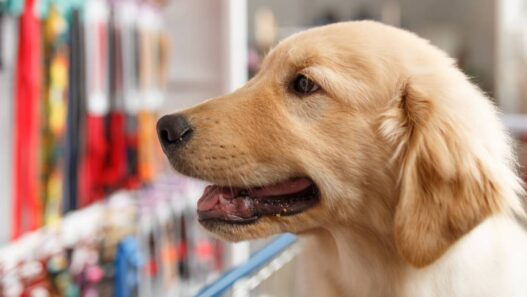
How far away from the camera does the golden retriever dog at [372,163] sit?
98 cm

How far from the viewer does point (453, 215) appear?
37.8 inches

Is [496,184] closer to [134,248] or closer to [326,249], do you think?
[326,249]

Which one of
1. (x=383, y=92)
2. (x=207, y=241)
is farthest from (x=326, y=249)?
(x=207, y=241)

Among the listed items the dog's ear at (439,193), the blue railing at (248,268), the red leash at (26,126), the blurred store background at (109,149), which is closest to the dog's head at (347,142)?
the dog's ear at (439,193)

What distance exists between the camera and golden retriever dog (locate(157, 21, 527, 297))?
0.98 metres

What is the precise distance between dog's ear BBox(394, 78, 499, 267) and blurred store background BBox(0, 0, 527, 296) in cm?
37

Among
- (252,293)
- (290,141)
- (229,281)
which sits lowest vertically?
(252,293)

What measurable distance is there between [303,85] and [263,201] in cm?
22

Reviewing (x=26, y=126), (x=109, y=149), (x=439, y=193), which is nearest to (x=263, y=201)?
(x=439, y=193)

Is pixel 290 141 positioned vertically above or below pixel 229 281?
above

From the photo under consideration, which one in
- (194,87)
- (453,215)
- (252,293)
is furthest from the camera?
(194,87)

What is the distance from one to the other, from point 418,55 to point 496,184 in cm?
26

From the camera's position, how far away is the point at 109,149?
6.76 feet

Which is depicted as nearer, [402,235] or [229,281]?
[402,235]
